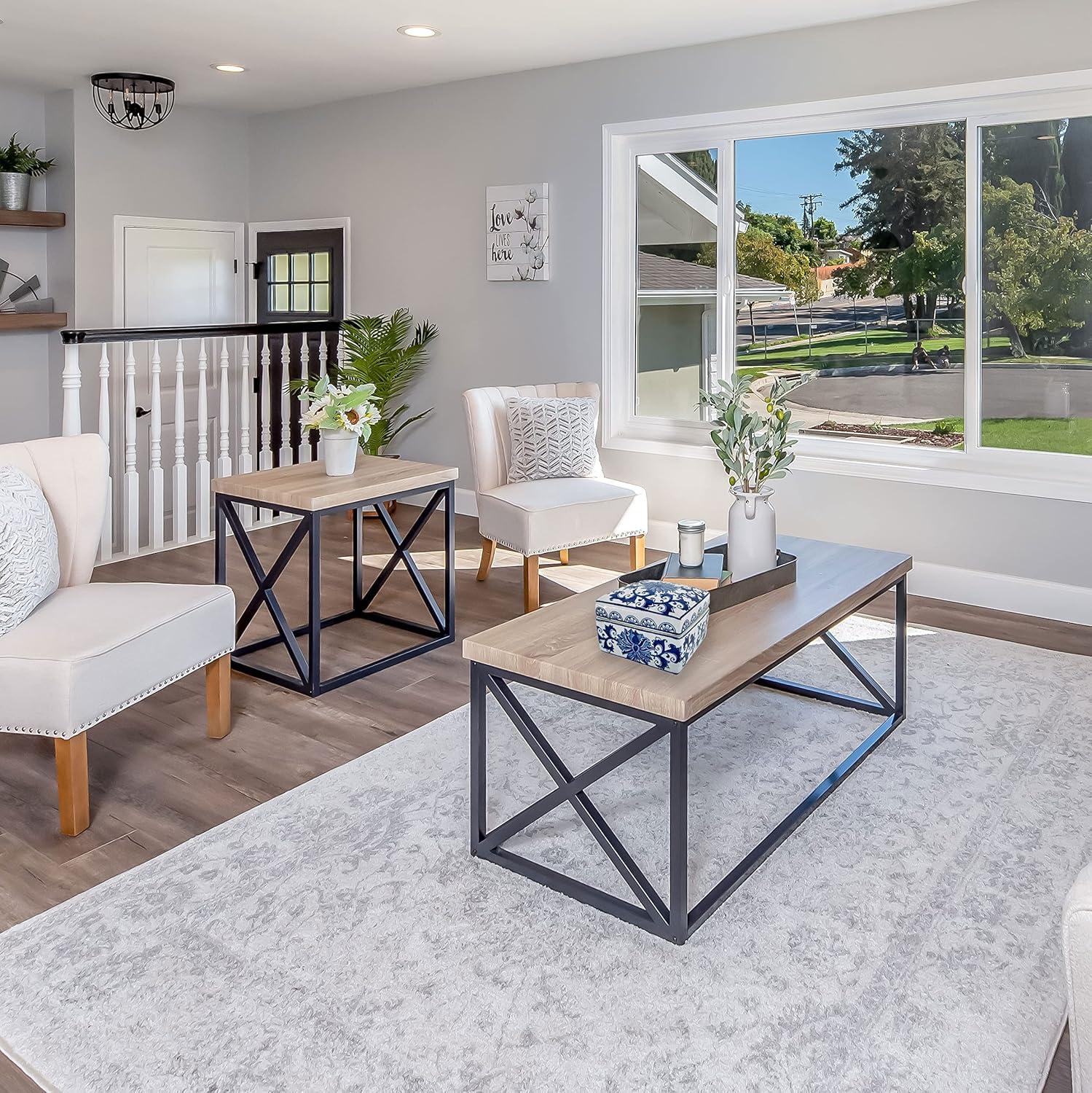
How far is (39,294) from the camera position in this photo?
601 cm

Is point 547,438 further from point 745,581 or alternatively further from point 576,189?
point 745,581

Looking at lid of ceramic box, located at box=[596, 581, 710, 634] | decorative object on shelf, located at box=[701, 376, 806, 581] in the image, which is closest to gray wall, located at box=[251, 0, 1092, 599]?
decorative object on shelf, located at box=[701, 376, 806, 581]

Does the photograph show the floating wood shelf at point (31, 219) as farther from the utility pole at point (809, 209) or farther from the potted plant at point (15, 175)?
the utility pole at point (809, 209)

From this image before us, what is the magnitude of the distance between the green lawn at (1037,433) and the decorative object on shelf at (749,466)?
187cm

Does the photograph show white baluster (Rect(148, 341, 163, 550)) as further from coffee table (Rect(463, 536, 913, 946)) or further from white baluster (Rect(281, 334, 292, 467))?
coffee table (Rect(463, 536, 913, 946))

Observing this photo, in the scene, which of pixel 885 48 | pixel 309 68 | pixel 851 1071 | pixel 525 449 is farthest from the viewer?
pixel 309 68

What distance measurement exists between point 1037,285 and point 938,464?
2.63 feet

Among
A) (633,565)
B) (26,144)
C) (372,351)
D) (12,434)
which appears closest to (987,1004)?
(633,565)

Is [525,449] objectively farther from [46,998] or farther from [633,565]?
[46,998]

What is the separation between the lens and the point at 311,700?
3297mm

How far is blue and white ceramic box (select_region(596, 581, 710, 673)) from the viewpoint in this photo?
208 centimetres

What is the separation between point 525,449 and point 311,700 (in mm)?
1639

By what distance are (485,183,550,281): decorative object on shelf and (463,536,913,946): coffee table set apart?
10.1 feet

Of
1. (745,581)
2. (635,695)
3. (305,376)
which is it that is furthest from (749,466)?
(305,376)
